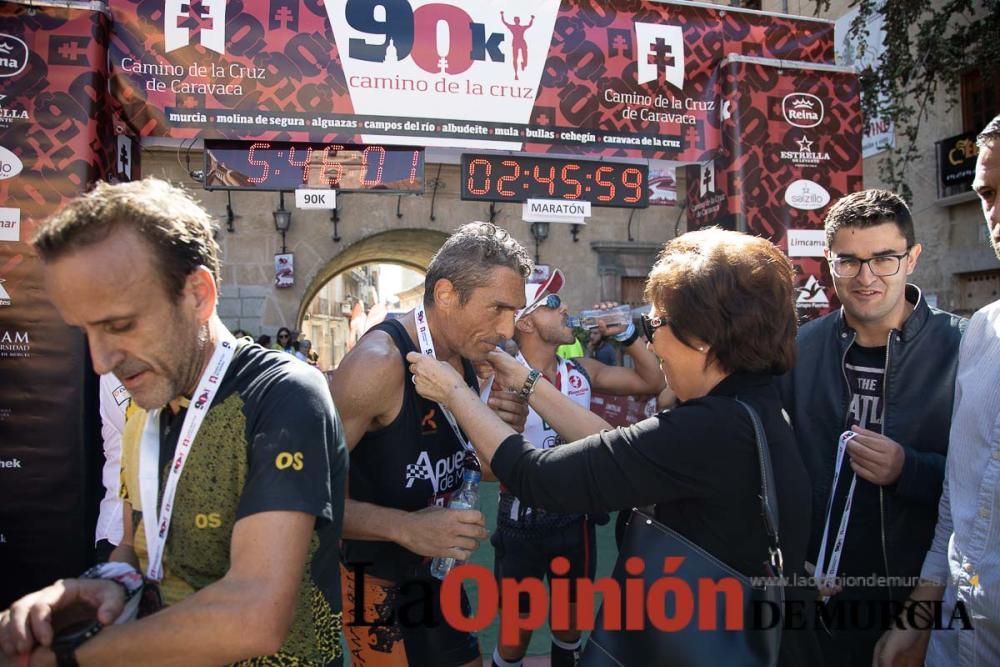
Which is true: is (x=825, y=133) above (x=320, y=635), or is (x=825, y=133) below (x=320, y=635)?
above

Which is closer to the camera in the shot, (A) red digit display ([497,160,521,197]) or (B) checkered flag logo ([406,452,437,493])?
(B) checkered flag logo ([406,452,437,493])

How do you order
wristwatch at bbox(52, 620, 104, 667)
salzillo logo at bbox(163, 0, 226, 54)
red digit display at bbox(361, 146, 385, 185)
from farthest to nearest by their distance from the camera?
red digit display at bbox(361, 146, 385, 185) < salzillo logo at bbox(163, 0, 226, 54) < wristwatch at bbox(52, 620, 104, 667)

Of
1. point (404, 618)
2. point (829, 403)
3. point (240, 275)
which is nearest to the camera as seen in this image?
point (404, 618)

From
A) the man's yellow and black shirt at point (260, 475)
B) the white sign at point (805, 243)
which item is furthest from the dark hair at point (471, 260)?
the white sign at point (805, 243)

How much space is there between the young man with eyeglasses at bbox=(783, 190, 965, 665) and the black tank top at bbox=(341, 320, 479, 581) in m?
1.38

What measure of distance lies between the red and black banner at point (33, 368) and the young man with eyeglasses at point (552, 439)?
2640mm

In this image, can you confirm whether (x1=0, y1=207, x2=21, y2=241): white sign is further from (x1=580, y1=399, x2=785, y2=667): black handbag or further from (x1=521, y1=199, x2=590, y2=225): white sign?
(x1=580, y1=399, x2=785, y2=667): black handbag

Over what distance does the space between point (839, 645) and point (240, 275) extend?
11.9m

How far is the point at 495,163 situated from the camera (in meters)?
5.28

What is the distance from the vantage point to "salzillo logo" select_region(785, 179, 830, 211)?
5391 millimetres

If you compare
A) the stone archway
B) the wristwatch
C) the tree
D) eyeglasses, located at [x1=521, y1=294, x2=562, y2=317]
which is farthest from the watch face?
the stone archway

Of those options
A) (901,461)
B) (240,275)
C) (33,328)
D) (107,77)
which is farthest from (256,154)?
(240,275)

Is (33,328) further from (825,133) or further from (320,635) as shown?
(825,133)

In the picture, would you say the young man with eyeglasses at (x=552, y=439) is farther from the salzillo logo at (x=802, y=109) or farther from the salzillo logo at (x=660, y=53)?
the salzillo logo at (x=802, y=109)
